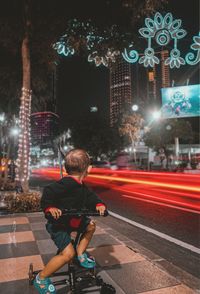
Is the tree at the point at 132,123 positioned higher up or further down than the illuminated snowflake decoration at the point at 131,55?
higher up

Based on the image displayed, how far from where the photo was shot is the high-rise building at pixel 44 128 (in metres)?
9.27

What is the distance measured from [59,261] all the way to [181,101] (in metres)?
24.1

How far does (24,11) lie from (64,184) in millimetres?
8703

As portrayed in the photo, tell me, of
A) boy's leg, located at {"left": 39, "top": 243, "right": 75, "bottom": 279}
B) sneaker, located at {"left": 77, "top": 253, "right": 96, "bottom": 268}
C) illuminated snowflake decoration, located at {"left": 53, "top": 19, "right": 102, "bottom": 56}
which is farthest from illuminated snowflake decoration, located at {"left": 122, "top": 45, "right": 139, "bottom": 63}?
boy's leg, located at {"left": 39, "top": 243, "right": 75, "bottom": 279}

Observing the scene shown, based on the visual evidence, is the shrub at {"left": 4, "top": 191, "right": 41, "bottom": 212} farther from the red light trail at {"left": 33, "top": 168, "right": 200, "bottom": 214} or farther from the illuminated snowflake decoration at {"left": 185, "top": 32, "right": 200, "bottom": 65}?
the illuminated snowflake decoration at {"left": 185, "top": 32, "right": 200, "bottom": 65}

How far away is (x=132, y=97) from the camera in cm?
4288

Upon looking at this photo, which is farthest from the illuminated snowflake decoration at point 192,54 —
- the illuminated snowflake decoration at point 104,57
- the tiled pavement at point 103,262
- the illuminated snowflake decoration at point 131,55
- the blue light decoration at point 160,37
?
the tiled pavement at point 103,262

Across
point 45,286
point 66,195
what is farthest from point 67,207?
point 45,286

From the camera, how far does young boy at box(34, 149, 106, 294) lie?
120 inches

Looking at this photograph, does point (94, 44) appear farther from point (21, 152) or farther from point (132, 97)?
point (132, 97)

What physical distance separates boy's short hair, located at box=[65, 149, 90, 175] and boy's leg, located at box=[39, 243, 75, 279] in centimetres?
76

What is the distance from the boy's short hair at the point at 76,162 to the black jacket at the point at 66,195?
4.2 inches

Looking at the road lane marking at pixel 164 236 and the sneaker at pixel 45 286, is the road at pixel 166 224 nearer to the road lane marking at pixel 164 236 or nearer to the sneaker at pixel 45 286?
the road lane marking at pixel 164 236

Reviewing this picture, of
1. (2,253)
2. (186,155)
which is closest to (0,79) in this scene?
(2,253)
